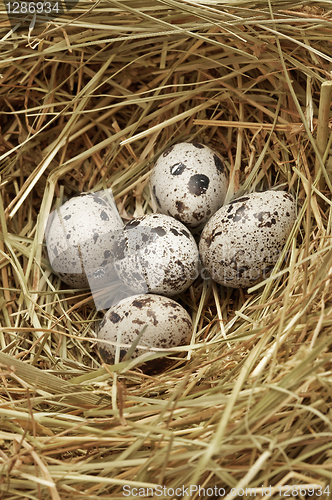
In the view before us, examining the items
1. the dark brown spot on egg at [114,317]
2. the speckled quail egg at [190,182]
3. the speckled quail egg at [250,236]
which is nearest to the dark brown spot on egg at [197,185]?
the speckled quail egg at [190,182]

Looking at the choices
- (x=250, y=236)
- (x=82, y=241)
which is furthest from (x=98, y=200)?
(x=250, y=236)

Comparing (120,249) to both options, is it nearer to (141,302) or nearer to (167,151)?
(141,302)

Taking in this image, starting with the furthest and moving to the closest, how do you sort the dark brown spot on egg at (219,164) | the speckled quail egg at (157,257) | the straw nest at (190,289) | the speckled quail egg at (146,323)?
the dark brown spot on egg at (219,164)
the speckled quail egg at (157,257)
the speckled quail egg at (146,323)
the straw nest at (190,289)

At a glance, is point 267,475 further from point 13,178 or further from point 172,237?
point 13,178

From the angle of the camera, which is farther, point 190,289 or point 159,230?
point 190,289

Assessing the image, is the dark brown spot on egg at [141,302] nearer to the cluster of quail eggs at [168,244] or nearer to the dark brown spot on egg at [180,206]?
the cluster of quail eggs at [168,244]
